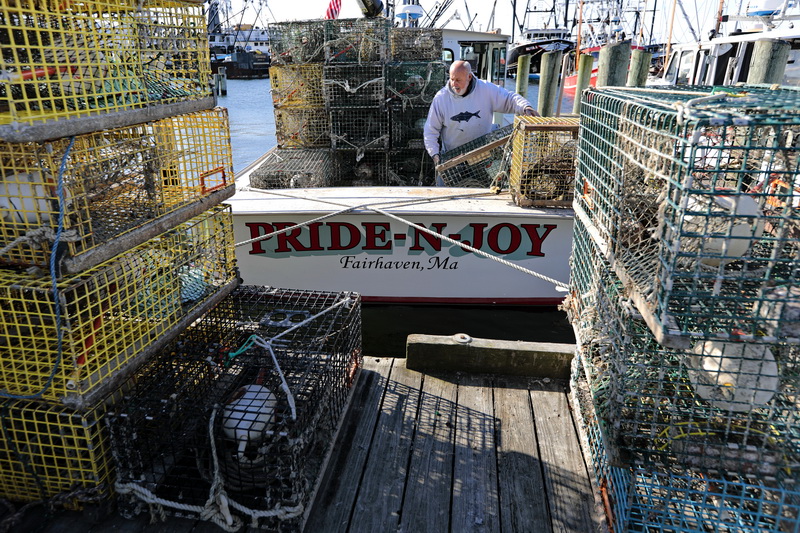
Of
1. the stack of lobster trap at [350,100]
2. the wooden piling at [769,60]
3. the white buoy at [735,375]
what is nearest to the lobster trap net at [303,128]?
the stack of lobster trap at [350,100]

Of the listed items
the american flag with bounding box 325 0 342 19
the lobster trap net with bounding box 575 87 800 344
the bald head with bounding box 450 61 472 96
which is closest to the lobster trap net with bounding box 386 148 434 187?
the bald head with bounding box 450 61 472 96

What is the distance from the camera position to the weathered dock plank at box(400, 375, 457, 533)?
2.30 metres

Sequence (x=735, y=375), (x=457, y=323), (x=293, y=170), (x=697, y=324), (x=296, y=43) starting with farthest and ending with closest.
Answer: (x=296, y=43)
(x=293, y=170)
(x=457, y=323)
(x=735, y=375)
(x=697, y=324)

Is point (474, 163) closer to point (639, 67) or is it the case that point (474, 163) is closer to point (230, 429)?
point (639, 67)

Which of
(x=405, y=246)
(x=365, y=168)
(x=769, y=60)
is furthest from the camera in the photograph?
(x=365, y=168)

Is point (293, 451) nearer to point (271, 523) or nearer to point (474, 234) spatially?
point (271, 523)

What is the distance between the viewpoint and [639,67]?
8062mm

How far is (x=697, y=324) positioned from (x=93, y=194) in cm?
226

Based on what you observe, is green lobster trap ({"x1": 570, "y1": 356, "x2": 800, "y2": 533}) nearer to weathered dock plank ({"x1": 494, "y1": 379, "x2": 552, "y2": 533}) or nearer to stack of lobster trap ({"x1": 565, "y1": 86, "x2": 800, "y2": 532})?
stack of lobster trap ({"x1": 565, "y1": 86, "x2": 800, "y2": 532})

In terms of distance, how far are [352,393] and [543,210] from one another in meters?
2.94

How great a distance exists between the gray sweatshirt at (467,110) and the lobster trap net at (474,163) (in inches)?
12.3

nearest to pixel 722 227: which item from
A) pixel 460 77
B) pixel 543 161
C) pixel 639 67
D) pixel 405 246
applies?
pixel 543 161

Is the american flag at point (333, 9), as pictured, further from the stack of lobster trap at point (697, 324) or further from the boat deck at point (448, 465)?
the stack of lobster trap at point (697, 324)

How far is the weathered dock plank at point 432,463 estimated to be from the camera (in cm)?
230
